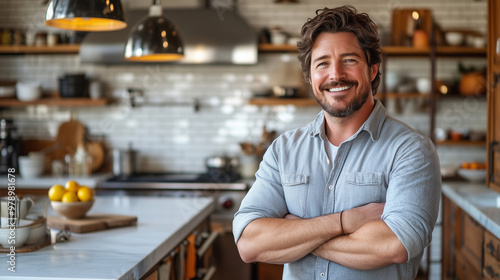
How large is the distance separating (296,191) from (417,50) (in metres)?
3.83

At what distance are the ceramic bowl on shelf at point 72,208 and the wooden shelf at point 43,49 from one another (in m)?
3.23

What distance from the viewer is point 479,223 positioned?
11.8 ft

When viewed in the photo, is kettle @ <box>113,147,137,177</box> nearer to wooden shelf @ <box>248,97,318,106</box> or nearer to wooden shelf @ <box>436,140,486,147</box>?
wooden shelf @ <box>248,97,318,106</box>

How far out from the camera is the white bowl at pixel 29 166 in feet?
18.1

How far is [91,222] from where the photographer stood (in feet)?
9.34

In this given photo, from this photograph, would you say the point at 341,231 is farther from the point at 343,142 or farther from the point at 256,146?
the point at 256,146

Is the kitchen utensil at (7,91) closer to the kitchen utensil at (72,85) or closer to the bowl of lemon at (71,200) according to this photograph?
the kitchen utensil at (72,85)

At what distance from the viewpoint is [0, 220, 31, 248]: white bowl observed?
2.37 metres

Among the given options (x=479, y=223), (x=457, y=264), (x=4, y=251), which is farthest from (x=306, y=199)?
(x=457, y=264)

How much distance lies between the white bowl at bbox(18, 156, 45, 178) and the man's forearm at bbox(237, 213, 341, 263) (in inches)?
160

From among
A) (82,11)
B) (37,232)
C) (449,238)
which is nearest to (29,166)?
(37,232)

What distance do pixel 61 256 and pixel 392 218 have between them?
4.47ft

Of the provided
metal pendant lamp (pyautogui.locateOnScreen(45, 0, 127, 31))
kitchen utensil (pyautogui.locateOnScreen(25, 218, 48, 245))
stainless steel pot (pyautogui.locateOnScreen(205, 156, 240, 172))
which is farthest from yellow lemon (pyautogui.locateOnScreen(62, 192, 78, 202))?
stainless steel pot (pyautogui.locateOnScreen(205, 156, 240, 172))

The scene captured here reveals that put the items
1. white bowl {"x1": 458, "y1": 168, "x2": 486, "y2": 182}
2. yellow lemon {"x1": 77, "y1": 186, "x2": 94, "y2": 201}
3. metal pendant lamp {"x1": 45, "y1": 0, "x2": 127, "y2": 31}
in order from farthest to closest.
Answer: white bowl {"x1": 458, "y1": 168, "x2": 486, "y2": 182}, yellow lemon {"x1": 77, "y1": 186, "x2": 94, "y2": 201}, metal pendant lamp {"x1": 45, "y1": 0, "x2": 127, "y2": 31}
